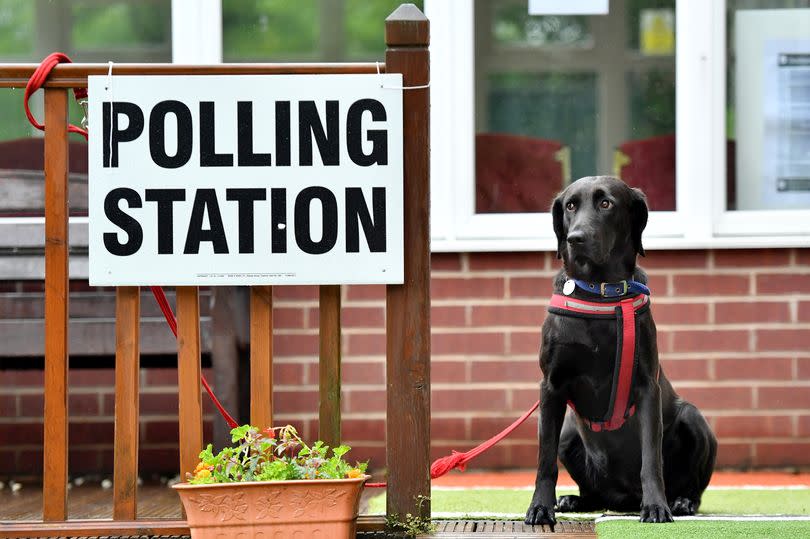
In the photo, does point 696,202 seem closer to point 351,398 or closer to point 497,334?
point 497,334

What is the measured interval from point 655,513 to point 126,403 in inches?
63.0

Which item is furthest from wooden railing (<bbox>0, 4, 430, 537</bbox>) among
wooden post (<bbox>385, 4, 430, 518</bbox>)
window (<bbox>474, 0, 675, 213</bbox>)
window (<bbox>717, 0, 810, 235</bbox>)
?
window (<bbox>717, 0, 810, 235</bbox>)

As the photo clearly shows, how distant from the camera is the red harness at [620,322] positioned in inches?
157

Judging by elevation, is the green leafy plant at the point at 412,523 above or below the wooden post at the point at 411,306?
below

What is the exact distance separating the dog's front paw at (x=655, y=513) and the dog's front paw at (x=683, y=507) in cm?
33

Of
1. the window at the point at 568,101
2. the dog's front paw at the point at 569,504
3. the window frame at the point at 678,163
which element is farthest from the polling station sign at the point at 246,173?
the window at the point at 568,101

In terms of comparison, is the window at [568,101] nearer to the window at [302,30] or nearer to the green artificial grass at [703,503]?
the window at [302,30]

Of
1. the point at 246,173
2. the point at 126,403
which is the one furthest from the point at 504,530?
the point at 246,173

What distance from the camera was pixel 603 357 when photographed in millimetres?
4020

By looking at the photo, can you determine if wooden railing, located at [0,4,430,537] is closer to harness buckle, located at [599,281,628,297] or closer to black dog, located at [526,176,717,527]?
black dog, located at [526,176,717,527]

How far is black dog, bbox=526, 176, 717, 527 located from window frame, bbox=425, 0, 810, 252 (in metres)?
2.25

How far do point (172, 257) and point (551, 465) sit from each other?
4.26 ft

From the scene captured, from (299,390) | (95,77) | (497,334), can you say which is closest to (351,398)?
(299,390)

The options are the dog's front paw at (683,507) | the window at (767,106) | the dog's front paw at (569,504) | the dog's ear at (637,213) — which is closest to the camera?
the dog's ear at (637,213)
